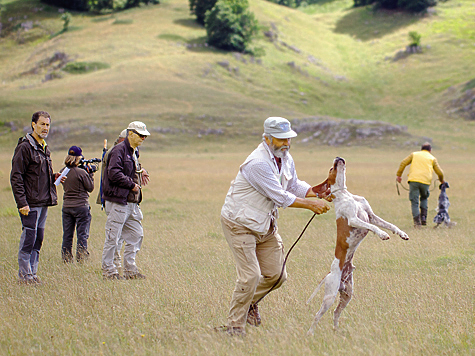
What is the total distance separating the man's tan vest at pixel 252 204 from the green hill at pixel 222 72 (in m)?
41.2

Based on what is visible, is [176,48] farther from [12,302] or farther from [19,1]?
[12,302]

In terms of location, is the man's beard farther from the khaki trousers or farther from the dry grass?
the dry grass

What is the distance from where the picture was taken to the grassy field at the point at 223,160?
5.45 m

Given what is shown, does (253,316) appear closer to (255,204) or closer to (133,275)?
(255,204)

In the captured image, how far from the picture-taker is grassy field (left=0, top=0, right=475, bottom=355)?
5.45 metres

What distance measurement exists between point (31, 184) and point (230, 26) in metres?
75.2

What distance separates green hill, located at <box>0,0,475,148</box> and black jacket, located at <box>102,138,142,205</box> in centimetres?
3843

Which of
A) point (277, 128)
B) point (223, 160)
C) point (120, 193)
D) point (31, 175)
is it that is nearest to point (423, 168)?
point (120, 193)

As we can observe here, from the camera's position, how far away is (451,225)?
1201 centimetres

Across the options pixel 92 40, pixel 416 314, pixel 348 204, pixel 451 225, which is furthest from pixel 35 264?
pixel 92 40

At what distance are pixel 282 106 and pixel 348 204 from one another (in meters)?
58.0

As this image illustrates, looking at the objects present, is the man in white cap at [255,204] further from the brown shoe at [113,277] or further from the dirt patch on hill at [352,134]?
the dirt patch on hill at [352,134]

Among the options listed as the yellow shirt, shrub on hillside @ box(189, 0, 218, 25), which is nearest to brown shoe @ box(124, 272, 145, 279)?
the yellow shirt

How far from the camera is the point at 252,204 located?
5.25 metres
